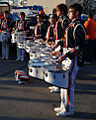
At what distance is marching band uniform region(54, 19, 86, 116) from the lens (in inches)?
190

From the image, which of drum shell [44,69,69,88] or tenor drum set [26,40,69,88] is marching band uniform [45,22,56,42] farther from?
drum shell [44,69,69,88]

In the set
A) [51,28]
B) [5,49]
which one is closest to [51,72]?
[51,28]

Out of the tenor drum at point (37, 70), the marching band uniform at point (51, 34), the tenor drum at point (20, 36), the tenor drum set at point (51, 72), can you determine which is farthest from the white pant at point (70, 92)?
the tenor drum at point (20, 36)

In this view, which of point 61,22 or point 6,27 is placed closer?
point 61,22

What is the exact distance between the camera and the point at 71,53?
477 centimetres

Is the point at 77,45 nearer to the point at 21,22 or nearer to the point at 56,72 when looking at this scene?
the point at 56,72

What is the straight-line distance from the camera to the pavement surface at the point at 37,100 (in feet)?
16.9

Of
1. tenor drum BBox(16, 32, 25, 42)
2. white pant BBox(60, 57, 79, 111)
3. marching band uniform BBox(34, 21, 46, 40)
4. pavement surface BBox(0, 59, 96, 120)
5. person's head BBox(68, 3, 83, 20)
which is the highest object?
person's head BBox(68, 3, 83, 20)

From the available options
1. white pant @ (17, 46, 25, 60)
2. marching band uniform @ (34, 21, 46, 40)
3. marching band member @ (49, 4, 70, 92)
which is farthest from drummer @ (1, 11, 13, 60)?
marching band member @ (49, 4, 70, 92)

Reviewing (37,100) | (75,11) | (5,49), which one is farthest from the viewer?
(5,49)

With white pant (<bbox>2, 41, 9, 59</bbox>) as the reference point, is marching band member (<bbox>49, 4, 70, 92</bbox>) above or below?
above

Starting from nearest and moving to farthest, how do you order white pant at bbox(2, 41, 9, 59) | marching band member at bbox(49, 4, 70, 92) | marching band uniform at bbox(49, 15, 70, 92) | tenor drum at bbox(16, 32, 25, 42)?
marching band member at bbox(49, 4, 70, 92) → marching band uniform at bbox(49, 15, 70, 92) → tenor drum at bbox(16, 32, 25, 42) → white pant at bbox(2, 41, 9, 59)

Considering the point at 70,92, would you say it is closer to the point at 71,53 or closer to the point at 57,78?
the point at 57,78

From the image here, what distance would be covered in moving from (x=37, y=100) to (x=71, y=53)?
1.70m
